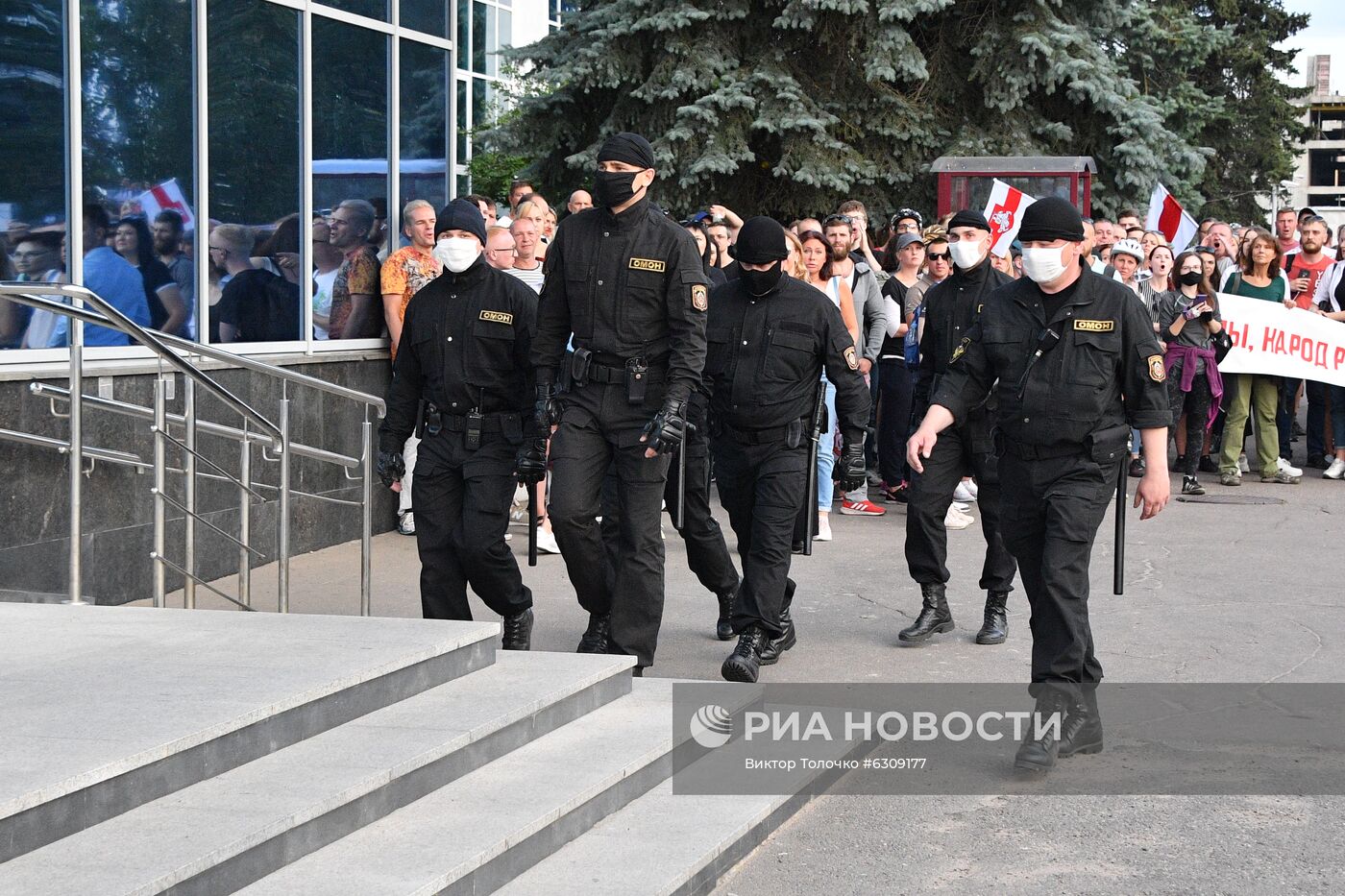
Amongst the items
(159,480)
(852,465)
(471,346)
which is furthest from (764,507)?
(159,480)

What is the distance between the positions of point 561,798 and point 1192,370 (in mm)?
10059

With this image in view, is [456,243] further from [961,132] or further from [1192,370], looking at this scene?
[961,132]

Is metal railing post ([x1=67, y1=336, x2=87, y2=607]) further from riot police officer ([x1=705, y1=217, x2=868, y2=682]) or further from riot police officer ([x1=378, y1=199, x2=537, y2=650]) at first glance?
riot police officer ([x1=705, y1=217, x2=868, y2=682])

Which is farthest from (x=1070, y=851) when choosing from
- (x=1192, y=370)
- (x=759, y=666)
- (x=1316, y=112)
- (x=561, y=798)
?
(x=1316, y=112)

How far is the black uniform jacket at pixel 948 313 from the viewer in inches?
317

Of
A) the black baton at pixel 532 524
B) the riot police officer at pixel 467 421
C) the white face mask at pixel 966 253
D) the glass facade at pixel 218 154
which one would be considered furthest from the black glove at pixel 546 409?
the glass facade at pixel 218 154

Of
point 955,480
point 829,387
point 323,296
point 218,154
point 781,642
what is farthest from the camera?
point 829,387

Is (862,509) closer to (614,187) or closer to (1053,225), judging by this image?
(614,187)

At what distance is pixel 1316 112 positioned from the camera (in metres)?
149

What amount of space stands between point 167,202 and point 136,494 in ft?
5.29

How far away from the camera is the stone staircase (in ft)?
13.7

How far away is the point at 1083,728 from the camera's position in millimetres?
5977

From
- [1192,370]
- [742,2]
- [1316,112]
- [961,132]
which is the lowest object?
[1192,370]

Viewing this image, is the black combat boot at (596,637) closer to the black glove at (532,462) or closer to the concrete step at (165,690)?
the black glove at (532,462)
